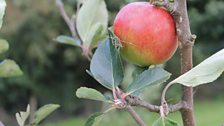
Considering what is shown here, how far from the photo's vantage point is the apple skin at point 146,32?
25.4 inches

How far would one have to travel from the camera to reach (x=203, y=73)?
0.63m

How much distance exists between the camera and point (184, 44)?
2.06 feet

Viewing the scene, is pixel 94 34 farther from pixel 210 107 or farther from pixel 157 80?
pixel 210 107

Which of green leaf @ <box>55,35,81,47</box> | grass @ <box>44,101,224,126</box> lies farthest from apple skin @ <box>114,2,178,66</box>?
grass @ <box>44,101,224,126</box>

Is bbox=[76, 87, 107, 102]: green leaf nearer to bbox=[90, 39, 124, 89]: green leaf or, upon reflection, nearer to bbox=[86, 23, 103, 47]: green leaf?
bbox=[90, 39, 124, 89]: green leaf

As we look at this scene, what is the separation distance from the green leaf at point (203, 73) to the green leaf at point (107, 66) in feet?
0.27

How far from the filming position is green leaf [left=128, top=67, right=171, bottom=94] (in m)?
0.64

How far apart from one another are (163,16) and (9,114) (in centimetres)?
829

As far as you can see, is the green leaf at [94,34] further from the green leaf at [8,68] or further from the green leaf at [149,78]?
the green leaf at [149,78]

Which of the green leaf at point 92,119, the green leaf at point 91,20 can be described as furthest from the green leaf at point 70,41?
the green leaf at point 92,119

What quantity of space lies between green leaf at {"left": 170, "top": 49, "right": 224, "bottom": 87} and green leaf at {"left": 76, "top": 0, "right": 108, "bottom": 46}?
0.28 meters

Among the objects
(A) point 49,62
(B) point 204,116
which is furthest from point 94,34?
(A) point 49,62

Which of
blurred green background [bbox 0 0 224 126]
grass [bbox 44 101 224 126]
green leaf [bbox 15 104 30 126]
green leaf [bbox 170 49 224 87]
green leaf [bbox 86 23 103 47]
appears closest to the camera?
green leaf [bbox 170 49 224 87]

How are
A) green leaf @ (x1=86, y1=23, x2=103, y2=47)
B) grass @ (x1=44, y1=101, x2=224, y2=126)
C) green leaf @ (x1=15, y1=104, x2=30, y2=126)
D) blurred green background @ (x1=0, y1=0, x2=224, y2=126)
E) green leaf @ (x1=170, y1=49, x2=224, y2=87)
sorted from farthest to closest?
1. blurred green background @ (x1=0, y1=0, x2=224, y2=126)
2. grass @ (x1=44, y1=101, x2=224, y2=126)
3. green leaf @ (x1=86, y1=23, x2=103, y2=47)
4. green leaf @ (x1=15, y1=104, x2=30, y2=126)
5. green leaf @ (x1=170, y1=49, x2=224, y2=87)
